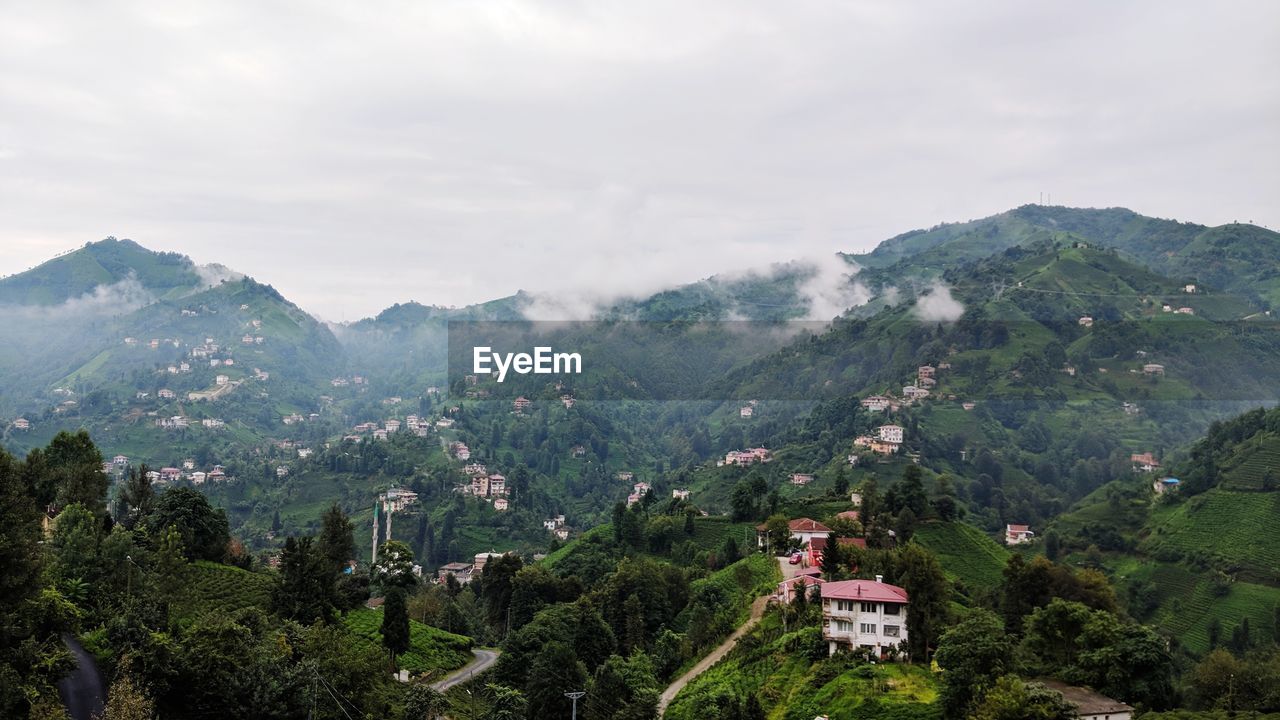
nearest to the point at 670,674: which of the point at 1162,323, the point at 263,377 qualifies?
the point at 1162,323

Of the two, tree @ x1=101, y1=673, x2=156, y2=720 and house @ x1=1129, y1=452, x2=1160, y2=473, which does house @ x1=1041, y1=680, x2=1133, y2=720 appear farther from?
house @ x1=1129, y1=452, x2=1160, y2=473

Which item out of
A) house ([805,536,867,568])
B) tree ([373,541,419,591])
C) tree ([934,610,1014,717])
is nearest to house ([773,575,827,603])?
house ([805,536,867,568])

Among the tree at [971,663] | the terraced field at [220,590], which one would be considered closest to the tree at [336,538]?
the terraced field at [220,590]

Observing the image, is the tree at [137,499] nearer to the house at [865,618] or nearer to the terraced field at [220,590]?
the terraced field at [220,590]

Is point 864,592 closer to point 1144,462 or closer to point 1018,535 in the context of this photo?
point 1018,535

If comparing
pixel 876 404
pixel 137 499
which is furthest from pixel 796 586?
pixel 876 404

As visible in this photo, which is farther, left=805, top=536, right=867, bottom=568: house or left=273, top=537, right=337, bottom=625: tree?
left=805, top=536, right=867, bottom=568: house
